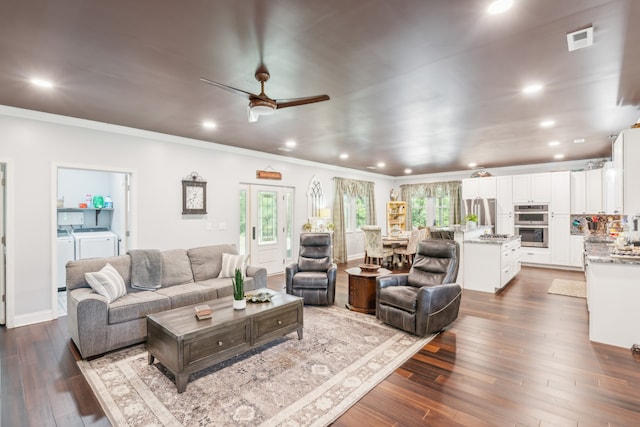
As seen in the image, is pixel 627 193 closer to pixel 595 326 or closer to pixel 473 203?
pixel 595 326

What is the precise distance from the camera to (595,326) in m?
3.40

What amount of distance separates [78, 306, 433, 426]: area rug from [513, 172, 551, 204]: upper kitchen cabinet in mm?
6131

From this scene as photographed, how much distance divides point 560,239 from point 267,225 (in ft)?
22.5

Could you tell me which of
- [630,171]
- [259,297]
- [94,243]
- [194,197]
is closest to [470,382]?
[259,297]

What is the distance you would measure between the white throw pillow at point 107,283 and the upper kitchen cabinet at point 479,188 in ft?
27.2

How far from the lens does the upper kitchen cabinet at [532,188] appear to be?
7523mm

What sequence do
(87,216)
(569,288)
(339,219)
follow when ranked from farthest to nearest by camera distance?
(339,219), (87,216), (569,288)

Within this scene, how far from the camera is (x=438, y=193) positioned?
988 cm

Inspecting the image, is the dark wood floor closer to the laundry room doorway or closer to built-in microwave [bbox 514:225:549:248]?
the laundry room doorway

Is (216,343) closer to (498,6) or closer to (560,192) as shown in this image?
(498,6)

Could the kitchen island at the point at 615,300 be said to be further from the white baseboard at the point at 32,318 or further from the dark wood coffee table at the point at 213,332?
the white baseboard at the point at 32,318

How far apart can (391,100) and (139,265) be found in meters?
3.65

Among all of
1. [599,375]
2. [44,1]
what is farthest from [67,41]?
[599,375]

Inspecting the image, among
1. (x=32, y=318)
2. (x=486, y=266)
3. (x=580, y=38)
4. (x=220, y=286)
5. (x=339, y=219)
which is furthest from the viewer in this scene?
(x=339, y=219)
